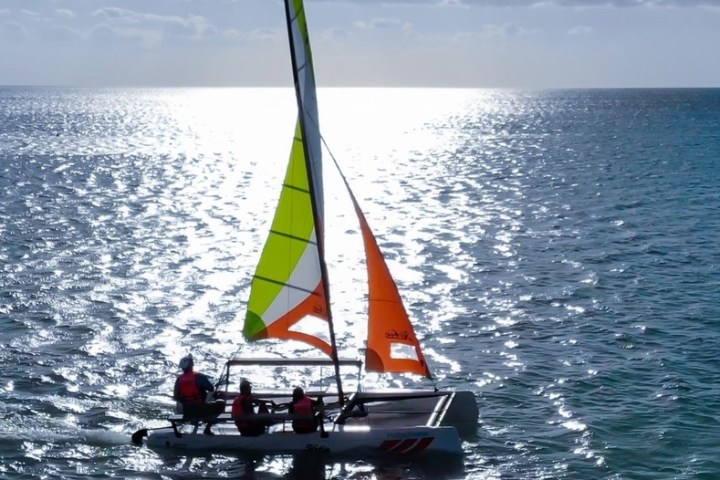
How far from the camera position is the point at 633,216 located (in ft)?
204

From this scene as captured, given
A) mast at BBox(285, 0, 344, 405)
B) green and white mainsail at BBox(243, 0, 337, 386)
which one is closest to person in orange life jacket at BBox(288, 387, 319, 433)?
green and white mainsail at BBox(243, 0, 337, 386)

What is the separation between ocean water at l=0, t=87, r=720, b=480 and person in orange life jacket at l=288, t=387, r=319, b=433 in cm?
96

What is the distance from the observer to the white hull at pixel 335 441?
24.1m

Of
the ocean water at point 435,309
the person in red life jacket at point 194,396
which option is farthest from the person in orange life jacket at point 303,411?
the person in red life jacket at point 194,396

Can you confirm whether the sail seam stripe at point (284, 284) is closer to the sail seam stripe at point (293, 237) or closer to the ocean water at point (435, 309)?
the sail seam stripe at point (293, 237)

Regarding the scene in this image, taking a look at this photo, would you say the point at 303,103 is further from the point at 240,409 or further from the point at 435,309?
the point at 435,309

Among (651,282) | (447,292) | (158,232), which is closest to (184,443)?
(447,292)

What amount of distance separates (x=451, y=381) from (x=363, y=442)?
7.19 m

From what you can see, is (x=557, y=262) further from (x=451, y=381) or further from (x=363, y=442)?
(x=363, y=442)

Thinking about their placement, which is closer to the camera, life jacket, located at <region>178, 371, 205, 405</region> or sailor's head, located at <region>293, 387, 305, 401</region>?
sailor's head, located at <region>293, 387, 305, 401</region>

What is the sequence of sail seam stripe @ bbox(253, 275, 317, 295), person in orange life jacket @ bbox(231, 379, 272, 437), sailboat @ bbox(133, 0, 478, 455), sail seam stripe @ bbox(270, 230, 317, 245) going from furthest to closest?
sail seam stripe @ bbox(253, 275, 317, 295), sail seam stripe @ bbox(270, 230, 317, 245), person in orange life jacket @ bbox(231, 379, 272, 437), sailboat @ bbox(133, 0, 478, 455)

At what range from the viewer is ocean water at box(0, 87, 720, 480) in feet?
83.5

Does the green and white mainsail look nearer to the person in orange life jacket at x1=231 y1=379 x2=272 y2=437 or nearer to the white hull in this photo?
the person in orange life jacket at x1=231 y1=379 x2=272 y2=437

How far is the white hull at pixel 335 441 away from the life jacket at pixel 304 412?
0.64ft
